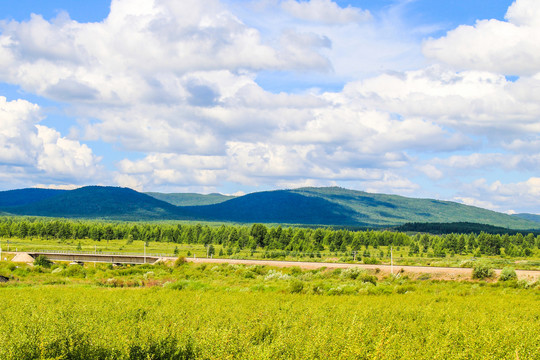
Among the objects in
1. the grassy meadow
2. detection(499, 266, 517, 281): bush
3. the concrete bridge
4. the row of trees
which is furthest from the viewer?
the row of trees

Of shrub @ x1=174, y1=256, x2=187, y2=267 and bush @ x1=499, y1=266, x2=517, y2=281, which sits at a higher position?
bush @ x1=499, y1=266, x2=517, y2=281

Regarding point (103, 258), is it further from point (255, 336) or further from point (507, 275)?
point (255, 336)

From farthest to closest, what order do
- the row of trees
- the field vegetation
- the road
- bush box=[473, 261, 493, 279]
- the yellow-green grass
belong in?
the row of trees, the field vegetation, the road, bush box=[473, 261, 493, 279], the yellow-green grass

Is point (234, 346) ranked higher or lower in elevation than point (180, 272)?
higher

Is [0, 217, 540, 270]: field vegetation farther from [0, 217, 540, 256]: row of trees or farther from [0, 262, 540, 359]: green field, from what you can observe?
[0, 262, 540, 359]: green field

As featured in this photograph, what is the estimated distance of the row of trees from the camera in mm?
155875

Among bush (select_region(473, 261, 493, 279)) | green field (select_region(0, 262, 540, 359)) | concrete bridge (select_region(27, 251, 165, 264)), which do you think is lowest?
concrete bridge (select_region(27, 251, 165, 264))

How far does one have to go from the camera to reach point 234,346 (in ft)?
46.8

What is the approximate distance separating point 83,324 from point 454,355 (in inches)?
516

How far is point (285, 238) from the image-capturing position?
517 ft

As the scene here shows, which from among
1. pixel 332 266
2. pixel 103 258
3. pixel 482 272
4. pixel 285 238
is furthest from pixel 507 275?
pixel 285 238

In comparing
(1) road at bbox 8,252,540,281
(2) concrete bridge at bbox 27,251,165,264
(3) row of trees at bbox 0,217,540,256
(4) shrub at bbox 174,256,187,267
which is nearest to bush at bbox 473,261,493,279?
(1) road at bbox 8,252,540,281

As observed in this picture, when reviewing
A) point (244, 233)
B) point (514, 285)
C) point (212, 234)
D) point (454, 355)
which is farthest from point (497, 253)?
point (454, 355)

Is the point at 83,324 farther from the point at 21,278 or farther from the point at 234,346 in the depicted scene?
the point at 21,278
